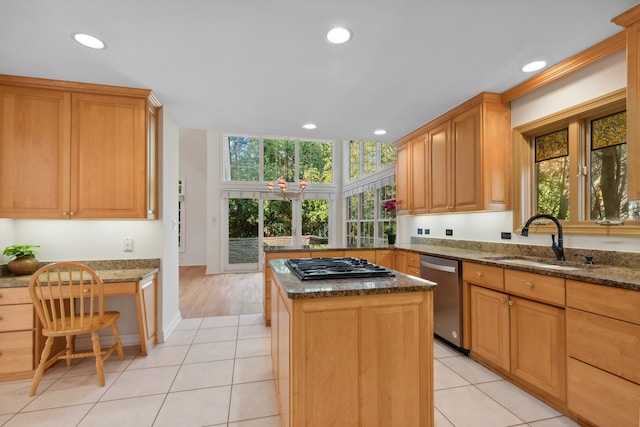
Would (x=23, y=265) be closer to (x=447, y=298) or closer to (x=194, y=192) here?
(x=447, y=298)

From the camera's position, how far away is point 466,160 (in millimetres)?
2990

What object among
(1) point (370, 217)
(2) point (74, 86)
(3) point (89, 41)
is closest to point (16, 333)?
(2) point (74, 86)

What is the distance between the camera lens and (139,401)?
6.66ft

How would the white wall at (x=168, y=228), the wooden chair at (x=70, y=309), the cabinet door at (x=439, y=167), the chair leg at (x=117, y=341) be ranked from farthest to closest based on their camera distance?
the cabinet door at (x=439, y=167)
the white wall at (x=168, y=228)
the chair leg at (x=117, y=341)
the wooden chair at (x=70, y=309)

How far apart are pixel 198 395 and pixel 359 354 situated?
139 centimetres

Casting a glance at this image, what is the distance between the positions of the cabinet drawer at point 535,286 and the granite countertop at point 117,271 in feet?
9.85

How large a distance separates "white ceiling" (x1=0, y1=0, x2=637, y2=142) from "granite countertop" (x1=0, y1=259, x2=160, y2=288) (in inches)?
65.4

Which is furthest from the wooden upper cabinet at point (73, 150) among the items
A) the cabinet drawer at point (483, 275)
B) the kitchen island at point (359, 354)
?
Answer: the cabinet drawer at point (483, 275)

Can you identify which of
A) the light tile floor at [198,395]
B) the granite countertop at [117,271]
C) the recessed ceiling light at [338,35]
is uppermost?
the recessed ceiling light at [338,35]

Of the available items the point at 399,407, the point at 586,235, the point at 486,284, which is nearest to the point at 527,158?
the point at 586,235

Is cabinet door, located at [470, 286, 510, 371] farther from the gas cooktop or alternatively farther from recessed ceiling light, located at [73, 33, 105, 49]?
recessed ceiling light, located at [73, 33, 105, 49]

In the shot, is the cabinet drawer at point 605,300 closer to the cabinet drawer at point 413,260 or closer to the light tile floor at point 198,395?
Result: the light tile floor at point 198,395

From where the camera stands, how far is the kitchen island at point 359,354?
1382 mm

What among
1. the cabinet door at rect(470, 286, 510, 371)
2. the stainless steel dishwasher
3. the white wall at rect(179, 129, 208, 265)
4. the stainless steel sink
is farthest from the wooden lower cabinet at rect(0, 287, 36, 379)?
the white wall at rect(179, 129, 208, 265)
